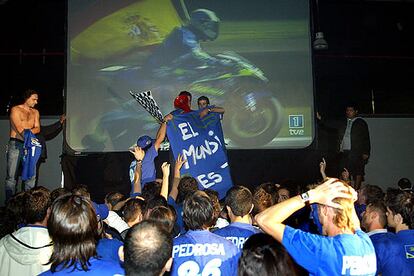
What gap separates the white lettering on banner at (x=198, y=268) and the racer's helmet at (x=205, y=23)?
6396mm

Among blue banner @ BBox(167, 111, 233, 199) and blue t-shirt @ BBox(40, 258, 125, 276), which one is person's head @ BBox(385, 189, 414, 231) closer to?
blue t-shirt @ BBox(40, 258, 125, 276)

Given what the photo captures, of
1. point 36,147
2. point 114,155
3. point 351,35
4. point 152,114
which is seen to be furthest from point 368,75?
point 36,147

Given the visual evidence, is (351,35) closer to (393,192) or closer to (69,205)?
(393,192)

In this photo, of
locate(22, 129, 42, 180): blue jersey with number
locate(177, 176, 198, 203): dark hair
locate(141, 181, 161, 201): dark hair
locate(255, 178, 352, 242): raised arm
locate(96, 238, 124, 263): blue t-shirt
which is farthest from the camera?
locate(22, 129, 42, 180): blue jersey with number

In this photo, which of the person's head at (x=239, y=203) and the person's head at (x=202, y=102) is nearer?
the person's head at (x=239, y=203)

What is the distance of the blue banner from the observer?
6.38m

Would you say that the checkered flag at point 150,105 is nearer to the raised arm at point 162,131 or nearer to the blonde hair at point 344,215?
the raised arm at point 162,131

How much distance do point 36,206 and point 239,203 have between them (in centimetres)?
129

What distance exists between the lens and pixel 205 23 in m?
8.48

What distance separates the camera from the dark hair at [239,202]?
308cm

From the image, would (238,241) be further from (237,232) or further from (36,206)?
(36,206)

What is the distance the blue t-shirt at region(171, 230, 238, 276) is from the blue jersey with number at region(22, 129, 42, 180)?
168 inches

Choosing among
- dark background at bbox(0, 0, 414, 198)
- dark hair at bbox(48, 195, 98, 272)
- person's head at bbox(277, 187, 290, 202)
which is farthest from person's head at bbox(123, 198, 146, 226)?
dark background at bbox(0, 0, 414, 198)

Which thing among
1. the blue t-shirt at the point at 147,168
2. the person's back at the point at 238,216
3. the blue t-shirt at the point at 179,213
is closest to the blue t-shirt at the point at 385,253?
the person's back at the point at 238,216
